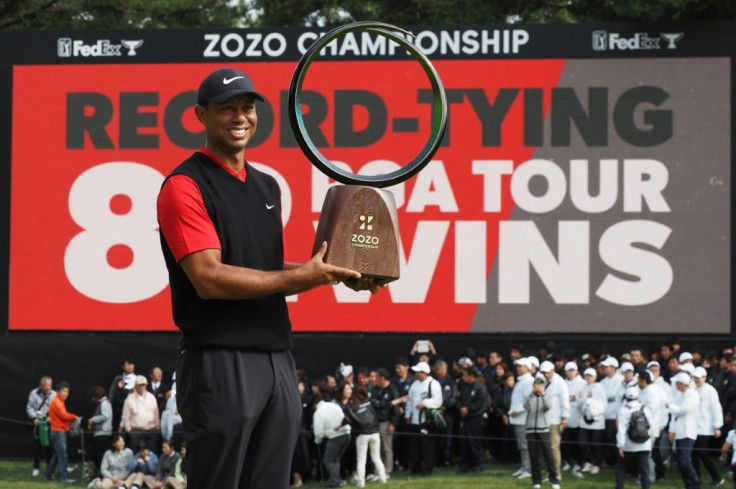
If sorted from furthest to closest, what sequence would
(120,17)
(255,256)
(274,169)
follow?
(120,17), (274,169), (255,256)

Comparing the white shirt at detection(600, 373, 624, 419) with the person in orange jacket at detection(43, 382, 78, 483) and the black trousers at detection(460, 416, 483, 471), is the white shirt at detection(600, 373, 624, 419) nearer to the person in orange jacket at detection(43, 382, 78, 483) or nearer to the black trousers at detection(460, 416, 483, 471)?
the black trousers at detection(460, 416, 483, 471)

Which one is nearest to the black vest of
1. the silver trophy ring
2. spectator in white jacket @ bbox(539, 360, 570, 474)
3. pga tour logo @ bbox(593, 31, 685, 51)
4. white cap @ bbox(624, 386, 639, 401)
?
the silver trophy ring

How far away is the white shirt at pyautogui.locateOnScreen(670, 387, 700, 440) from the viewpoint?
16.9 metres

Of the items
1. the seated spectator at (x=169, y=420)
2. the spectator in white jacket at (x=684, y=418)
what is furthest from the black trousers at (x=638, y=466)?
the seated spectator at (x=169, y=420)

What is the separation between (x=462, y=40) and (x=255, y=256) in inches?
655

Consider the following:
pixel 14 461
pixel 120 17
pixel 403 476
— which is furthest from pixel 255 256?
pixel 120 17

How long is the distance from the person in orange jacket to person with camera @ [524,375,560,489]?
6938 millimetres

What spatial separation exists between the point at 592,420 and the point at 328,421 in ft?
12.6

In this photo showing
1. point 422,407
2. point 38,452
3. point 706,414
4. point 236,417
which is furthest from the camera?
point 38,452

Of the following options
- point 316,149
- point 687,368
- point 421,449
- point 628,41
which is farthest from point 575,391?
point 316,149

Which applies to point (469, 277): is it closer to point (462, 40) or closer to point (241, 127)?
point (462, 40)

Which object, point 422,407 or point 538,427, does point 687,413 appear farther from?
point 422,407

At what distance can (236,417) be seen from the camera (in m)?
3.72

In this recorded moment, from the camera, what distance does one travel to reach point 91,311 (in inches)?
805
